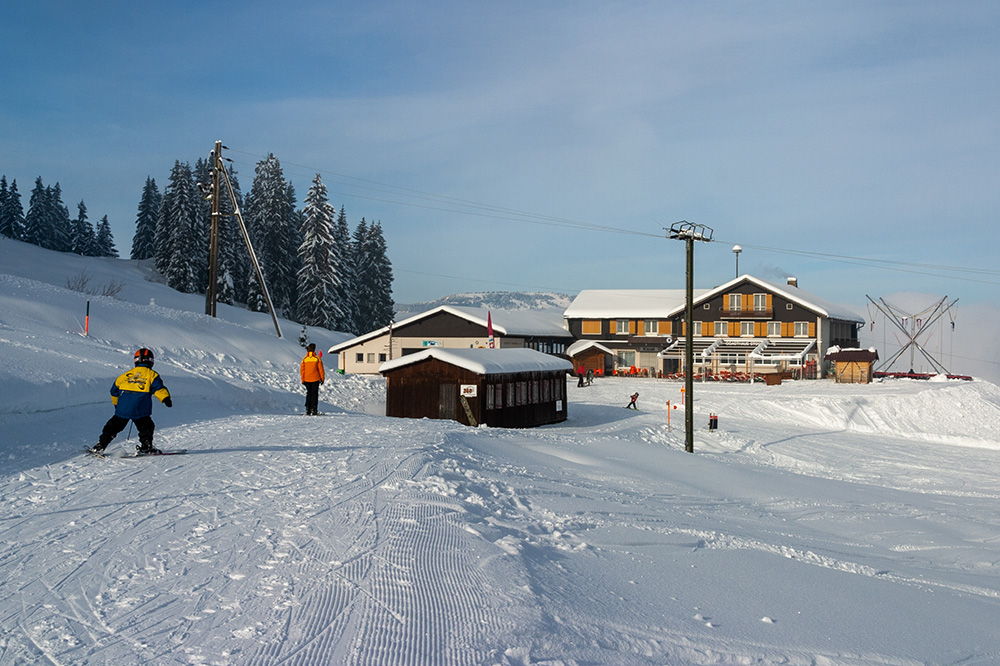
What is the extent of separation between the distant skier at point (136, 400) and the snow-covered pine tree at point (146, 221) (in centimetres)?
8416

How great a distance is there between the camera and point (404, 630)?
516 cm

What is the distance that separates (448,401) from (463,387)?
3.27ft

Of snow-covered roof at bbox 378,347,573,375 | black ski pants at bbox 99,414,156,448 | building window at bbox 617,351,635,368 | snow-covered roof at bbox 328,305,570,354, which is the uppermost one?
snow-covered roof at bbox 328,305,570,354

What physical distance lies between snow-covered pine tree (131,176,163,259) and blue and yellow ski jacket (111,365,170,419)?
8420 centimetres

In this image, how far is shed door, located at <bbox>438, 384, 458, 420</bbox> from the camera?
26580 millimetres

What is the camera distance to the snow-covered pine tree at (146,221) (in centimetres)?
8712

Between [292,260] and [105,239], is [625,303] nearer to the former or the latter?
[292,260]

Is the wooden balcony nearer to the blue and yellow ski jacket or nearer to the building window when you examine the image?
the building window

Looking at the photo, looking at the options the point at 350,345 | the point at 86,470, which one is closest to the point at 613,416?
the point at 350,345

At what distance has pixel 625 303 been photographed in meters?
66.1

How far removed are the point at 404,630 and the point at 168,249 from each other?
2850 inches

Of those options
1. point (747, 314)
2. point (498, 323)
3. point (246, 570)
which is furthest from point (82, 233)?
point (246, 570)

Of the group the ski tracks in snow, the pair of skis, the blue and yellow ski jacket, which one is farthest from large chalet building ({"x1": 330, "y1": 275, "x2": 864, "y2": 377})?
the ski tracks in snow

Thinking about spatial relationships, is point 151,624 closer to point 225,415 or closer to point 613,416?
point 225,415
